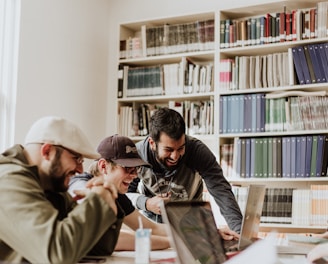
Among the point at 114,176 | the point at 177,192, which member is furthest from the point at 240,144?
the point at 114,176

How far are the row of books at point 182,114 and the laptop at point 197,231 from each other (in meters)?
2.26

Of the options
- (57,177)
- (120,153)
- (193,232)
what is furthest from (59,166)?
(120,153)

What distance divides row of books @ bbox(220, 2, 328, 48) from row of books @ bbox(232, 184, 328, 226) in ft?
3.97

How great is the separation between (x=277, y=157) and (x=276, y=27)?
107 cm

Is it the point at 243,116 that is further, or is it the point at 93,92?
the point at 93,92

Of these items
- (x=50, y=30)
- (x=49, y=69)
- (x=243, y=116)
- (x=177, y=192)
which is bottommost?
(x=177, y=192)

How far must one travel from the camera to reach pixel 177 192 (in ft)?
10.0

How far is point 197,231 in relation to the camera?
1.80 meters

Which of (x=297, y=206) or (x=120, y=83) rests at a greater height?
(x=120, y=83)

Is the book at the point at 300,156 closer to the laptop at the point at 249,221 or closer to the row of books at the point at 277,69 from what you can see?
the row of books at the point at 277,69

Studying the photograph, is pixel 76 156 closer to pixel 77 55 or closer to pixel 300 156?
pixel 300 156

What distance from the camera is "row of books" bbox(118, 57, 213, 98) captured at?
179 inches

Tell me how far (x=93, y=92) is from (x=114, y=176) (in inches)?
99.4

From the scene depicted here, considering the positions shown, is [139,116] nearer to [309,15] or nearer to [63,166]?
[309,15]
